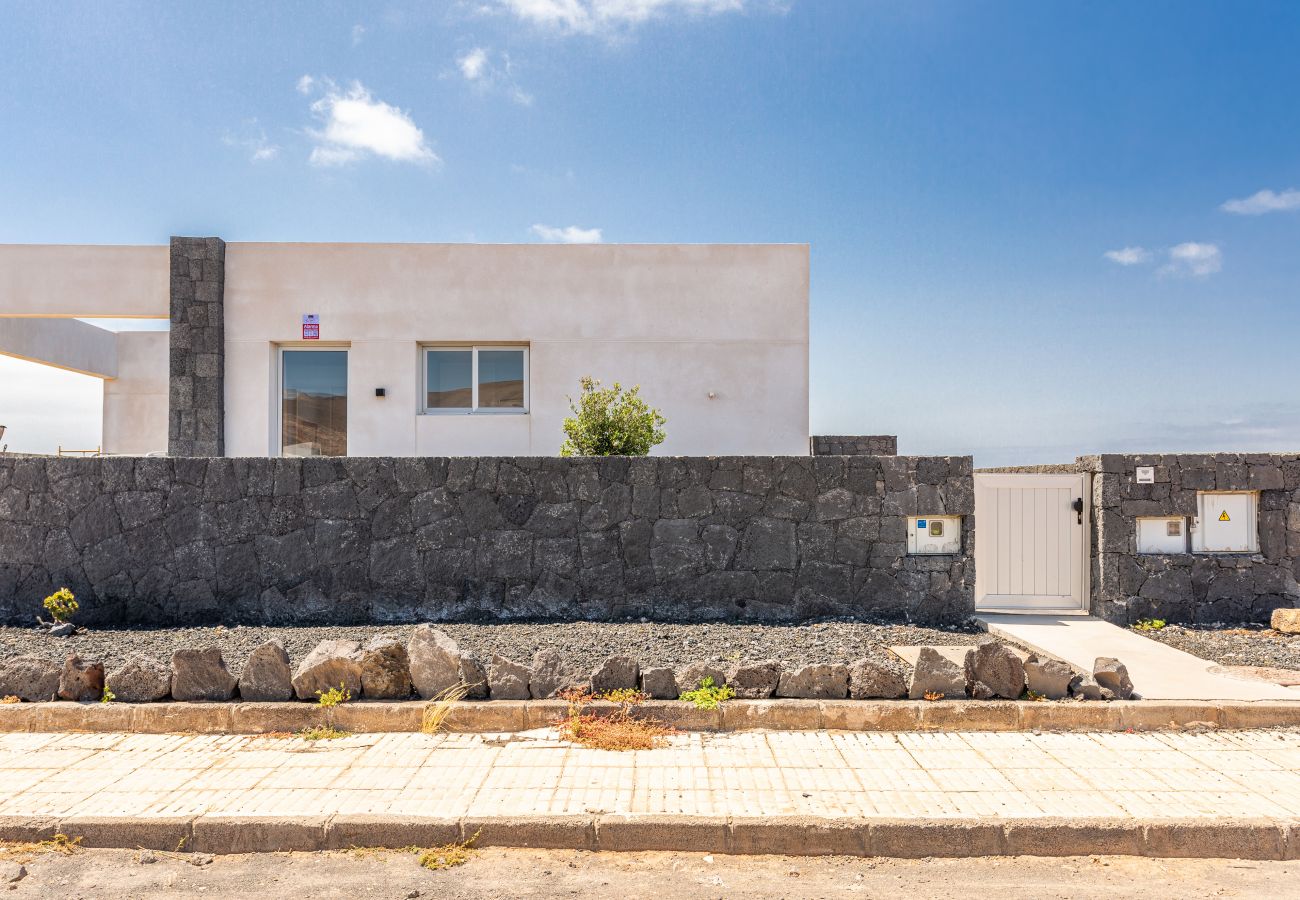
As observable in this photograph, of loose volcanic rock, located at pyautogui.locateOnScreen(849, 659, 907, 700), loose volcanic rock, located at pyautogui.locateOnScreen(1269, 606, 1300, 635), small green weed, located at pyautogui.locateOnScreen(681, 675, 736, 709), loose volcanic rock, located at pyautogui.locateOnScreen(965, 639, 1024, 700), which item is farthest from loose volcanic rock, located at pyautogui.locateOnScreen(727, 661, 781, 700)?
loose volcanic rock, located at pyautogui.locateOnScreen(1269, 606, 1300, 635)

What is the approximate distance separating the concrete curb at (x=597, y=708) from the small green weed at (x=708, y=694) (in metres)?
0.05

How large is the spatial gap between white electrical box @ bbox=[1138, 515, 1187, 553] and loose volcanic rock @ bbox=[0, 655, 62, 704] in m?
10.2

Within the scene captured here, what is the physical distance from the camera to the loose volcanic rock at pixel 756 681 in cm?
546

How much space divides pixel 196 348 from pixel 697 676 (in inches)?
350

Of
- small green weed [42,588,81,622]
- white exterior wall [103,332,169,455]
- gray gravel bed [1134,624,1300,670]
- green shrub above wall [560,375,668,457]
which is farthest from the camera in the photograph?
white exterior wall [103,332,169,455]

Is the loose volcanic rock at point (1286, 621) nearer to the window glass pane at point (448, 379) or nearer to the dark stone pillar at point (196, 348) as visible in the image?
the window glass pane at point (448, 379)

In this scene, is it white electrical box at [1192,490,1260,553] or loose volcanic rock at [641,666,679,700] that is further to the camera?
white electrical box at [1192,490,1260,553]

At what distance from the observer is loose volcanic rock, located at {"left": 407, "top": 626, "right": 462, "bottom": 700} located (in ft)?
18.1

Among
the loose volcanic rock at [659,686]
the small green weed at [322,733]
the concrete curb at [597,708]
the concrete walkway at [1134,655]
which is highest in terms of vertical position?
the loose volcanic rock at [659,686]

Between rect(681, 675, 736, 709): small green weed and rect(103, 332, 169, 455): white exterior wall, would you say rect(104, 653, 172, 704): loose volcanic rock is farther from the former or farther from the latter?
rect(103, 332, 169, 455): white exterior wall

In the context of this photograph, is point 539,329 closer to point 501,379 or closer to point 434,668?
point 501,379

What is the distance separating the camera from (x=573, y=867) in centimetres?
374

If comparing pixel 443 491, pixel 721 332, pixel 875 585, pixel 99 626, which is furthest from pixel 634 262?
pixel 99 626

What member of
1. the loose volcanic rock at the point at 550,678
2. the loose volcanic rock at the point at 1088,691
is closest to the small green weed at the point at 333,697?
the loose volcanic rock at the point at 550,678
